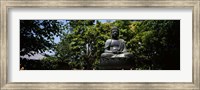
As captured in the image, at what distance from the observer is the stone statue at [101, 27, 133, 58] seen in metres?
9.65

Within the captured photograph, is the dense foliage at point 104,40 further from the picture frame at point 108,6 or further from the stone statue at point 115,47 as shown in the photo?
the picture frame at point 108,6

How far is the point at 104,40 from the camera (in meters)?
9.73

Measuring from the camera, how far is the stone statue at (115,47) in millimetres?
9648

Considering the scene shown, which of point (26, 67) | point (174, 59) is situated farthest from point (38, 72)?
point (174, 59)

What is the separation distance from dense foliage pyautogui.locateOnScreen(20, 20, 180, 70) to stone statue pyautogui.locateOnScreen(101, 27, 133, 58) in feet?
0.27

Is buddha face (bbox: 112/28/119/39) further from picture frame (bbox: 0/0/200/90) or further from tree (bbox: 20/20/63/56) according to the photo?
tree (bbox: 20/20/63/56)

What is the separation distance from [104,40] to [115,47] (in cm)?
26

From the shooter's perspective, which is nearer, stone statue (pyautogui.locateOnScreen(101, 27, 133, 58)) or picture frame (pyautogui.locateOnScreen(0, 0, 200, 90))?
picture frame (pyautogui.locateOnScreen(0, 0, 200, 90))

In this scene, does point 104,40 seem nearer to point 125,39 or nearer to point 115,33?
point 115,33

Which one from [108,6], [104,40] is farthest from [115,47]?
[108,6]

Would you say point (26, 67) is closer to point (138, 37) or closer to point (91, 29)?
point (91, 29)

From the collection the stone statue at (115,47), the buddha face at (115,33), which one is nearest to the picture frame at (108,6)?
the buddha face at (115,33)

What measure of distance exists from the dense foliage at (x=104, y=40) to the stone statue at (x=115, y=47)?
81 mm

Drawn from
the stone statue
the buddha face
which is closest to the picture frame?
the buddha face
